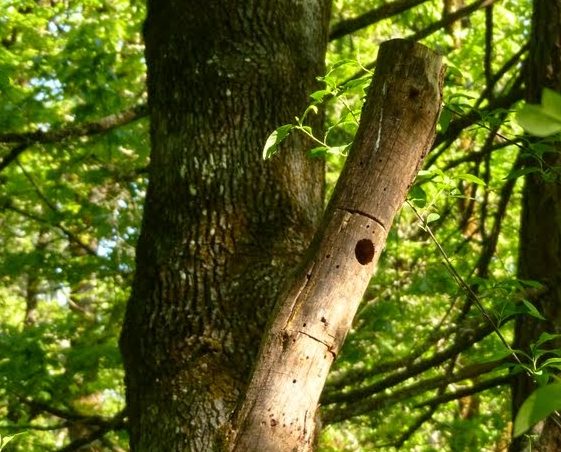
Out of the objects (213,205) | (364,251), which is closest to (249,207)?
(213,205)

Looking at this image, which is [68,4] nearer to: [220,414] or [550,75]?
[550,75]

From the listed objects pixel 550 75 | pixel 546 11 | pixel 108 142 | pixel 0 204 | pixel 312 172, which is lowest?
pixel 0 204

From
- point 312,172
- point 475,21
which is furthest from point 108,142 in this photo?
point 475,21

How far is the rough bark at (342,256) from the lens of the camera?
1.56 m

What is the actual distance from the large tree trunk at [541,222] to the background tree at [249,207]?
89mm

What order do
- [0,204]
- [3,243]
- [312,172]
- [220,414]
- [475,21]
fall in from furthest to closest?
[475,21] < [3,243] < [0,204] < [312,172] < [220,414]

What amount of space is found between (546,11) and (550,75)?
0.28 meters

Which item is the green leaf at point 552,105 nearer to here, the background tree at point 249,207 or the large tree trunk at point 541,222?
the background tree at point 249,207

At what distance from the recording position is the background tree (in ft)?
9.52

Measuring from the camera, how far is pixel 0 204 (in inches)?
304

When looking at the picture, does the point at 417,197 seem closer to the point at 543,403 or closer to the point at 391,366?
the point at 543,403

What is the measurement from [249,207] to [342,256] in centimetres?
141

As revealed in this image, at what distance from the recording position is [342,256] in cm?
165

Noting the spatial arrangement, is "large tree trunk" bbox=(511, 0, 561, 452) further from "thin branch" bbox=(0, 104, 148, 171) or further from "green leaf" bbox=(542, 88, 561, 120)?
"green leaf" bbox=(542, 88, 561, 120)
